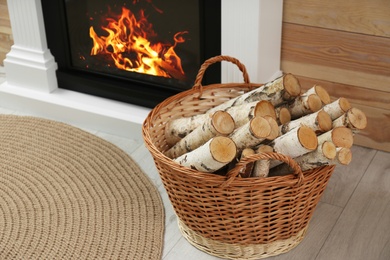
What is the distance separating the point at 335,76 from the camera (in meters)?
2.37

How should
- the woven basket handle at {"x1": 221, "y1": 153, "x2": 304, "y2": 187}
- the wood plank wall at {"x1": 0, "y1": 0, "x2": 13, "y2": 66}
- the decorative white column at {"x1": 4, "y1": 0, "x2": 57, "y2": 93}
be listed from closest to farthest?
1. the woven basket handle at {"x1": 221, "y1": 153, "x2": 304, "y2": 187}
2. the decorative white column at {"x1": 4, "y1": 0, "x2": 57, "y2": 93}
3. the wood plank wall at {"x1": 0, "y1": 0, "x2": 13, "y2": 66}

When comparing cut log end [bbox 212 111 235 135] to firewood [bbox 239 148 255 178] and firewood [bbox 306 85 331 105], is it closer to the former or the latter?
firewood [bbox 239 148 255 178]

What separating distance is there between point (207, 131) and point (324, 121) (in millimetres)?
314

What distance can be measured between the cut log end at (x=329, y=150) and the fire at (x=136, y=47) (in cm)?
81

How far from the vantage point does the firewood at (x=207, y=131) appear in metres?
1.87

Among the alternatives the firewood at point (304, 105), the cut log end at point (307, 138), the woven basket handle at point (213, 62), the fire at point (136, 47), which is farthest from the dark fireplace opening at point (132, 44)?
the cut log end at point (307, 138)

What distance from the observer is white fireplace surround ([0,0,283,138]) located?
87.8 inches

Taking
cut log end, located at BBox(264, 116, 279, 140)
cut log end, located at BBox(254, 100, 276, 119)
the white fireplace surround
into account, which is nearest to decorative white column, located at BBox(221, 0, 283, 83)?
the white fireplace surround

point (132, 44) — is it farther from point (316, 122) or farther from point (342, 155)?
point (342, 155)

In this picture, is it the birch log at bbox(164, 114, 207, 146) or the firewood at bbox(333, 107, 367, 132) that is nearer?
the firewood at bbox(333, 107, 367, 132)

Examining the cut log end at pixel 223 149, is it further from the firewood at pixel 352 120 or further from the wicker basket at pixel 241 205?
the firewood at pixel 352 120

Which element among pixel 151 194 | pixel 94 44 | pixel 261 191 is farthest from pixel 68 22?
pixel 261 191

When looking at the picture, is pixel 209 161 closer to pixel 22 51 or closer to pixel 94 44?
pixel 94 44

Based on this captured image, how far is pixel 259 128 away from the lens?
179cm
